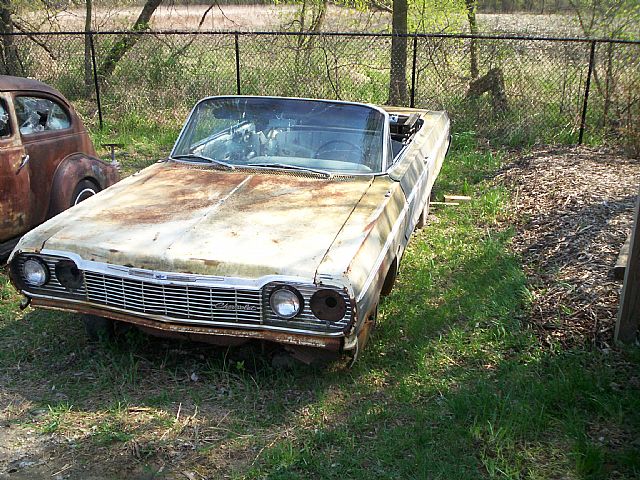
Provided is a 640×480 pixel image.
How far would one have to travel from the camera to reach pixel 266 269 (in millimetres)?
3691

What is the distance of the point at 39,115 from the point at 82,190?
78 centimetres

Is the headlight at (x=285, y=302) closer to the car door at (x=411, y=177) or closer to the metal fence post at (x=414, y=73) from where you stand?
the car door at (x=411, y=177)

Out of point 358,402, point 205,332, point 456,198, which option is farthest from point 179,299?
point 456,198

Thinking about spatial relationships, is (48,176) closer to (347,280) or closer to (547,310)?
(347,280)

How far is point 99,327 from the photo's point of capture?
452 centimetres

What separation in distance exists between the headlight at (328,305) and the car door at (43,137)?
3.42 m

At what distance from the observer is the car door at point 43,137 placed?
5977 millimetres

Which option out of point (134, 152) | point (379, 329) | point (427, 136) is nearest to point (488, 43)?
point (427, 136)

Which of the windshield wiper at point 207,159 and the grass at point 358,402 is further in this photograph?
the windshield wiper at point 207,159

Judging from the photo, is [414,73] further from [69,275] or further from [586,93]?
[69,275]

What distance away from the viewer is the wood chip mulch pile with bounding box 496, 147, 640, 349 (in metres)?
4.81

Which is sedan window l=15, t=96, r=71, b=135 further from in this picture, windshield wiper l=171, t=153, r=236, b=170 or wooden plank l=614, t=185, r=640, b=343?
wooden plank l=614, t=185, r=640, b=343

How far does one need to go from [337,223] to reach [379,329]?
1.02 metres

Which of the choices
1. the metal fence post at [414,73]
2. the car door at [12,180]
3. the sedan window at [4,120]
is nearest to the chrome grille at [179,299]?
the car door at [12,180]
